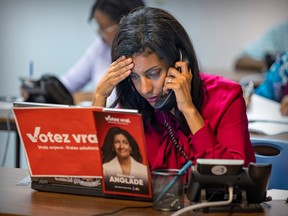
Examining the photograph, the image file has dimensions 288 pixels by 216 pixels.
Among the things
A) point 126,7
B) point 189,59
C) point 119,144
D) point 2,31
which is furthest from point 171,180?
point 2,31

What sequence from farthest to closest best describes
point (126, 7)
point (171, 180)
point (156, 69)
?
point (126, 7), point (156, 69), point (171, 180)

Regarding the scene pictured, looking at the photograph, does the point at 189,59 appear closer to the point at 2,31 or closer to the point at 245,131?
the point at 245,131

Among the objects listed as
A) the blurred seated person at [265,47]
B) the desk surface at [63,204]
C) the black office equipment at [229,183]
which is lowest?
the blurred seated person at [265,47]

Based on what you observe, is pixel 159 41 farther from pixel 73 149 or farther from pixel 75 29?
pixel 75 29

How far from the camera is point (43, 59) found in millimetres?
6363

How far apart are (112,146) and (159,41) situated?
0.45 meters

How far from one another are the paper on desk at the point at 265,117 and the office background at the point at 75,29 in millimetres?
2255

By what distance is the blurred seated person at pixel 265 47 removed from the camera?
6156mm

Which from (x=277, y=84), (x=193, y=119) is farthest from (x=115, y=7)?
(x=193, y=119)

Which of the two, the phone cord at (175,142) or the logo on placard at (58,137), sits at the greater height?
the logo on placard at (58,137)

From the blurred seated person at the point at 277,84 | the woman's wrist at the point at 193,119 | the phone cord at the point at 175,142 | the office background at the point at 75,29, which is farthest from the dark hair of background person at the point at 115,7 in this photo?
the office background at the point at 75,29

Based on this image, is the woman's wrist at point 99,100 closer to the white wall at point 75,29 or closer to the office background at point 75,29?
the office background at point 75,29

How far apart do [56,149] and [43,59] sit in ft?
14.8

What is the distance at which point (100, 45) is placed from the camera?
14.4ft
